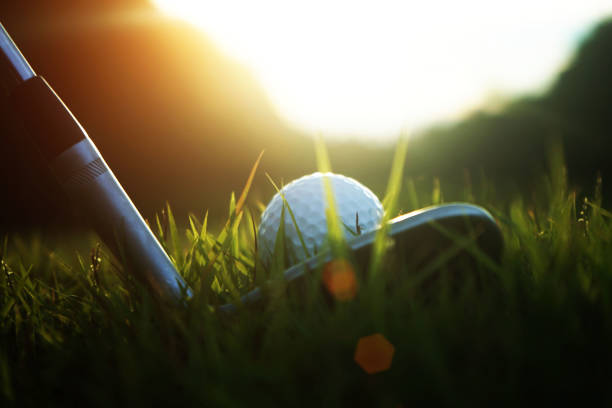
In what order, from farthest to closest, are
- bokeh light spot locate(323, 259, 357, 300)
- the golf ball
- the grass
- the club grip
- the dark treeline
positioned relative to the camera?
the dark treeline → the golf ball → the club grip → bokeh light spot locate(323, 259, 357, 300) → the grass

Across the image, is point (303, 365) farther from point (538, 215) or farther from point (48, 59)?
point (48, 59)

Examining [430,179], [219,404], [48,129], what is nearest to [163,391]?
[219,404]

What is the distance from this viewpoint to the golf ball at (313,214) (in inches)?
59.4

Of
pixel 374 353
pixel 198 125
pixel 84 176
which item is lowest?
pixel 374 353

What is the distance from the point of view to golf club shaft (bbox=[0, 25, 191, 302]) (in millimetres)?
1134

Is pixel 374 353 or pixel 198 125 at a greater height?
pixel 198 125

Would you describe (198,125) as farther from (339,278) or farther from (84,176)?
(339,278)

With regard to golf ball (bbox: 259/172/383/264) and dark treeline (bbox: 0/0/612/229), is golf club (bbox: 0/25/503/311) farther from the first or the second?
dark treeline (bbox: 0/0/612/229)

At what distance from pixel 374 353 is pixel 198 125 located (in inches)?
160

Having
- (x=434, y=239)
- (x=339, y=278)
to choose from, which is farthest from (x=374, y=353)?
(x=434, y=239)

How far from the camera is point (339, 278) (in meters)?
0.99

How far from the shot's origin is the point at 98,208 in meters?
1.14

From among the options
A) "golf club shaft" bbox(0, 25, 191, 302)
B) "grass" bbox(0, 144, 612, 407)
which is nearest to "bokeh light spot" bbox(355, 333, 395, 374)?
"grass" bbox(0, 144, 612, 407)

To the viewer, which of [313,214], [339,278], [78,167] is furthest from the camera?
[313,214]
